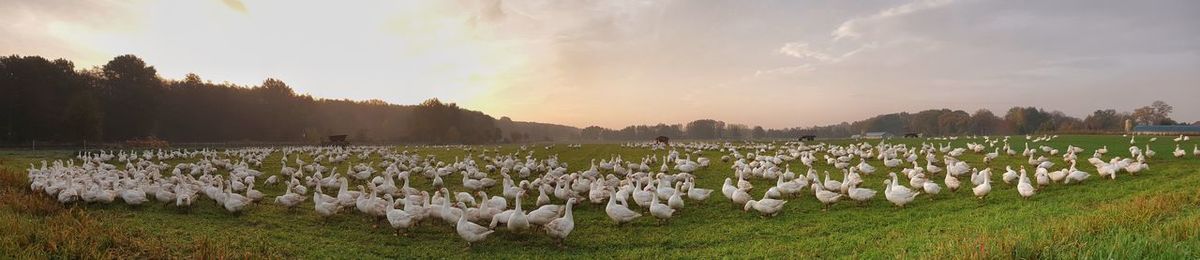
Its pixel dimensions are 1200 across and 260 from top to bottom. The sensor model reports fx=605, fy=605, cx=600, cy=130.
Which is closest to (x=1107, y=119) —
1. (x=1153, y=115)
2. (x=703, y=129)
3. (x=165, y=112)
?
(x=1153, y=115)

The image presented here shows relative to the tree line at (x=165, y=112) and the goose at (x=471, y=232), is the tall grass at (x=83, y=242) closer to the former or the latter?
the goose at (x=471, y=232)

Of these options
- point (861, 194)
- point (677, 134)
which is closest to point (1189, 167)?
point (861, 194)

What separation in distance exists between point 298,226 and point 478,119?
11497cm

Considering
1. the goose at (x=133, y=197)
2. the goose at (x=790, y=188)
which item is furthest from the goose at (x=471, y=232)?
the goose at (x=133, y=197)

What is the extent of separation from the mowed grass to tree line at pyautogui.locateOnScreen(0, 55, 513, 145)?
55.3m

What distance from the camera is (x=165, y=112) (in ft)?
255

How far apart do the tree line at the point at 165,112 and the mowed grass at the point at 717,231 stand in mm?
55343

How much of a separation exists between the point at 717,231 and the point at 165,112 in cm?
8694

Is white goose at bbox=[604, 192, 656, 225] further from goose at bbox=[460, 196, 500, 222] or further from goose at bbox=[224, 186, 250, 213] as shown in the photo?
goose at bbox=[224, 186, 250, 213]

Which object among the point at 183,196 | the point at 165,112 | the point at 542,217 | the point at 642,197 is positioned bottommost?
the point at 542,217

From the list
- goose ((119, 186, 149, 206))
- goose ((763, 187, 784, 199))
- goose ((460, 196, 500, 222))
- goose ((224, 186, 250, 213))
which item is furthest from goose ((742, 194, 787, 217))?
goose ((119, 186, 149, 206))

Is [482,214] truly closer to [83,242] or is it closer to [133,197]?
[83,242]

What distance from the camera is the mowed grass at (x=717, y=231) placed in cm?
774

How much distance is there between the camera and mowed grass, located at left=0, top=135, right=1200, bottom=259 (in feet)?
25.4
